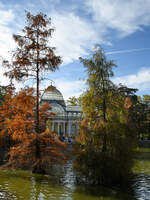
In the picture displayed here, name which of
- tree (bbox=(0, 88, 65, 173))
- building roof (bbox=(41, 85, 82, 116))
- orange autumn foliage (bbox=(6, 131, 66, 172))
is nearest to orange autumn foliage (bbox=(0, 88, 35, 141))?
tree (bbox=(0, 88, 65, 173))

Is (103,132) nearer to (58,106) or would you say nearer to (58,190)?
(58,190)

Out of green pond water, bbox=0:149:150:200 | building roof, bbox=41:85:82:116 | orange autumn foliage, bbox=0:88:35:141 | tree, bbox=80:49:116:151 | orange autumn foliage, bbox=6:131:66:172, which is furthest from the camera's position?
building roof, bbox=41:85:82:116

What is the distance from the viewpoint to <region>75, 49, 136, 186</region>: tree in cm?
1363

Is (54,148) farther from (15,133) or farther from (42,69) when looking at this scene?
(42,69)

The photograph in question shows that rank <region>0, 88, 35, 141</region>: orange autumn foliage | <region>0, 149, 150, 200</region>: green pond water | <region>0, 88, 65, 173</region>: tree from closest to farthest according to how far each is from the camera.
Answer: <region>0, 149, 150, 200</region>: green pond water, <region>0, 88, 65, 173</region>: tree, <region>0, 88, 35, 141</region>: orange autumn foliage

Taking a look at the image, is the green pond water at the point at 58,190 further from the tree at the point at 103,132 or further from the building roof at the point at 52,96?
the building roof at the point at 52,96

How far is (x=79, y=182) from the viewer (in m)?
14.8

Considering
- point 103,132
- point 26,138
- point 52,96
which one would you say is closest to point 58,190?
point 103,132

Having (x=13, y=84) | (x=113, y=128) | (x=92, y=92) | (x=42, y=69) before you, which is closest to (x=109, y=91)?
(x=92, y=92)

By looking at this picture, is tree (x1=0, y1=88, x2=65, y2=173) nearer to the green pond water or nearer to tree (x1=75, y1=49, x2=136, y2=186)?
the green pond water

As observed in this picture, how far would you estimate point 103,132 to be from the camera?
1420 centimetres

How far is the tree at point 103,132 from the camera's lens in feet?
44.7

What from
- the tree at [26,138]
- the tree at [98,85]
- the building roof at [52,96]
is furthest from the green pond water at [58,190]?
the building roof at [52,96]

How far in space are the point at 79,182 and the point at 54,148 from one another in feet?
10.2
